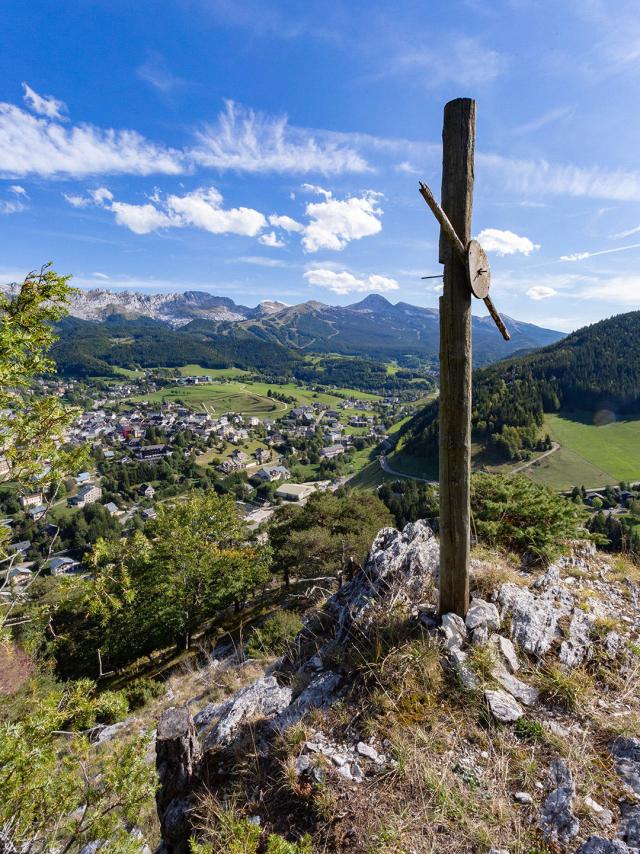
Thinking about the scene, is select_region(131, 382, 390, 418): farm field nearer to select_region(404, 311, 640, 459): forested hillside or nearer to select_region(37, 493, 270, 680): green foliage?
select_region(404, 311, 640, 459): forested hillside

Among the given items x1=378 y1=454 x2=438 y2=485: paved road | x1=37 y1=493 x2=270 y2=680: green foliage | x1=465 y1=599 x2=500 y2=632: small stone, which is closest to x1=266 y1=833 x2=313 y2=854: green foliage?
x1=465 y1=599 x2=500 y2=632: small stone

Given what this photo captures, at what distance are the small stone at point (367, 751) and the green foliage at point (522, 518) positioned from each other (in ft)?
15.4

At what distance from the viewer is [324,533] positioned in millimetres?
21547

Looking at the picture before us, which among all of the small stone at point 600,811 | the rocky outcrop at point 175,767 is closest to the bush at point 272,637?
the rocky outcrop at point 175,767

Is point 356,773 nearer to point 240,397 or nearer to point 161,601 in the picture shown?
point 161,601

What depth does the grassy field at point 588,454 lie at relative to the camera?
65.8m

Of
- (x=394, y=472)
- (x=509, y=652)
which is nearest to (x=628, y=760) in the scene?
(x=509, y=652)

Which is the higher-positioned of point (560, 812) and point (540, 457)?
point (560, 812)

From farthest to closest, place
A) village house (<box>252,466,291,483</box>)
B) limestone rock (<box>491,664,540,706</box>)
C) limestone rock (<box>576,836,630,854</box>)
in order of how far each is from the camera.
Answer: village house (<box>252,466,291,483</box>), limestone rock (<box>491,664,540,706</box>), limestone rock (<box>576,836,630,854</box>)

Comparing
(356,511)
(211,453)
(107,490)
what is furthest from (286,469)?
(356,511)

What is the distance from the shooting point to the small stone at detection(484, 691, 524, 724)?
3996mm

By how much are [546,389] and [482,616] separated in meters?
112

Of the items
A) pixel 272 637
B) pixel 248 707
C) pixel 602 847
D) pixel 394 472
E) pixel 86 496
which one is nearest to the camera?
pixel 602 847

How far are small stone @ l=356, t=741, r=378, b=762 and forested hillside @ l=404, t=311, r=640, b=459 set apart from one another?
7414 centimetres
